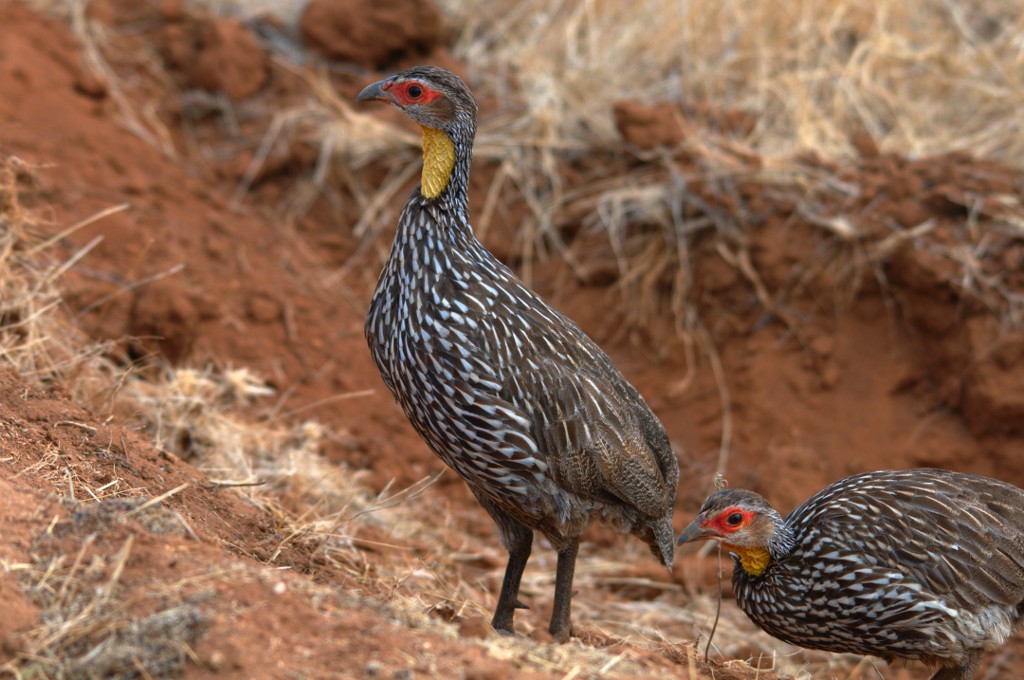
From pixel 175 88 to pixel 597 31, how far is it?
11.1 feet

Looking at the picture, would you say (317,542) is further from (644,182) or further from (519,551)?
(644,182)

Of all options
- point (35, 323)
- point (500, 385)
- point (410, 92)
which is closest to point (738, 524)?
point (500, 385)

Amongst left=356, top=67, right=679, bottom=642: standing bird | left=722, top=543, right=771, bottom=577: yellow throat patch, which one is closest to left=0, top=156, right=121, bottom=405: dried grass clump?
left=356, top=67, right=679, bottom=642: standing bird

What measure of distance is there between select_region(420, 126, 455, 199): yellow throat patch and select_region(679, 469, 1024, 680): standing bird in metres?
1.71

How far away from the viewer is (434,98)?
4.84 meters

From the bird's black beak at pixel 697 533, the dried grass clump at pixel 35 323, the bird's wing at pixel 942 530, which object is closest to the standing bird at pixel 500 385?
the bird's black beak at pixel 697 533

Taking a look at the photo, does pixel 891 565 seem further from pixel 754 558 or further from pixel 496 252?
pixel 496 252

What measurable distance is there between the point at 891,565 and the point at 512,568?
151cm

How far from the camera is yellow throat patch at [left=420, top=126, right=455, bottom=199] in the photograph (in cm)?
482

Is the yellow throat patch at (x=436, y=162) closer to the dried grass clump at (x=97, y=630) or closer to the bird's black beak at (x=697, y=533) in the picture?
the bird's black beak at (x=697, y=533)

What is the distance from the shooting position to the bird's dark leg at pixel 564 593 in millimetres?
4809

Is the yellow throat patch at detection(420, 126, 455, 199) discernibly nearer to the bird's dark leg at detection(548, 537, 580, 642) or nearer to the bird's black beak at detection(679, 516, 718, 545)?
the bird's dark leg at detection(548, 537, 580, 642)

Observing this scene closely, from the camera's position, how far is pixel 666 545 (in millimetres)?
4945

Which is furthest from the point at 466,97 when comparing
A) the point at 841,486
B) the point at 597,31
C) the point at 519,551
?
the point at 597,31
